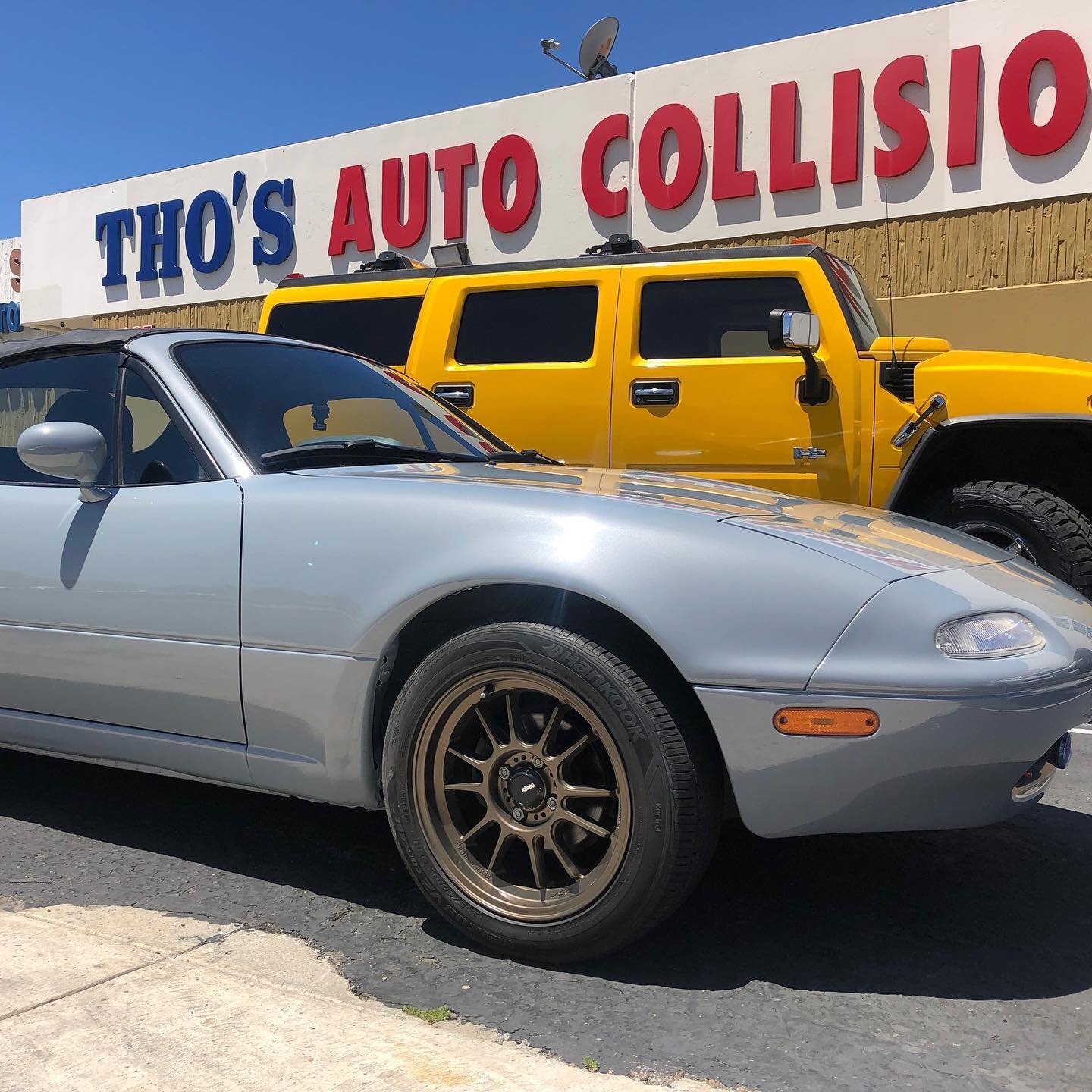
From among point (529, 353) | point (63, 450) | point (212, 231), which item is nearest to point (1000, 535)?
point (529, 353)

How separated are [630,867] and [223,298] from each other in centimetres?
1527

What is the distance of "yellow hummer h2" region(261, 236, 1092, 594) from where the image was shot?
17.7 feet

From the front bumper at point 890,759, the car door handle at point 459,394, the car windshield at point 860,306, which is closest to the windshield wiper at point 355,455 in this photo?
the front bumper at point 890,759

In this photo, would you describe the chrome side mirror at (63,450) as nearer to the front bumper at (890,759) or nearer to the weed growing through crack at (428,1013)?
the weed growing through crack at (428,1013)

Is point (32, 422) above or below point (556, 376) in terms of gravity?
below

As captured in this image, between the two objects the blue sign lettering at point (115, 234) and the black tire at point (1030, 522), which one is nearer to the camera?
the black tire at point (1030, 522)

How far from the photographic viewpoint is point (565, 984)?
2.45 metres

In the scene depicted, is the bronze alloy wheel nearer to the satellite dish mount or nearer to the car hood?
the car hood

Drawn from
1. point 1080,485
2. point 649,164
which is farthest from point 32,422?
point 649,164

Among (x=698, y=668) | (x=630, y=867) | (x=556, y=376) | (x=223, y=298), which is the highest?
(x=223, y=298)

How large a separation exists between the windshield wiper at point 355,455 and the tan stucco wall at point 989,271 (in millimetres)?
7890

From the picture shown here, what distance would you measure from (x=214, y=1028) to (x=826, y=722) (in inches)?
52.7

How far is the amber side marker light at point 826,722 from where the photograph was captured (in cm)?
229

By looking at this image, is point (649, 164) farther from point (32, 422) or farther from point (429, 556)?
point (429, 556)
